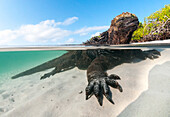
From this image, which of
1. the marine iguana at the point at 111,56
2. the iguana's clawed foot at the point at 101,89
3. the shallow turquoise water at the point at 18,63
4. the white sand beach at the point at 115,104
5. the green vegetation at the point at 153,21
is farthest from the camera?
the green vegetation at the point at 153,21

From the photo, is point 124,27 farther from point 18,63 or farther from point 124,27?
point 18,63

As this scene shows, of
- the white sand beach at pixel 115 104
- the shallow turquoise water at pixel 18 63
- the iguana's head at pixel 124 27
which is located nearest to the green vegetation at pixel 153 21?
Answer: the iguana's head at pixel 124 27

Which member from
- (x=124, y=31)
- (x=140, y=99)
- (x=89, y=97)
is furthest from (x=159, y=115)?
(x=124, y=31)

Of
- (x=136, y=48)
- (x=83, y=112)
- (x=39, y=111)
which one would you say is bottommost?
(x=39, y=111)

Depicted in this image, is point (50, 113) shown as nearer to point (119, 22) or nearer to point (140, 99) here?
point (140, 99)

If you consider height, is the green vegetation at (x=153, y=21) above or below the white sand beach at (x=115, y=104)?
above

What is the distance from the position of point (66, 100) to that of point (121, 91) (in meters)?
1.17

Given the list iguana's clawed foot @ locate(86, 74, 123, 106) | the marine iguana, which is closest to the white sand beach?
iguana's clawed foot @ locate(86, 74, 123, 106)

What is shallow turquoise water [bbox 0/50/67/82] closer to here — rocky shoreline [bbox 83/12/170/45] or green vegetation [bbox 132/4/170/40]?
rocky shoreline [bbox 83/12/170/45]

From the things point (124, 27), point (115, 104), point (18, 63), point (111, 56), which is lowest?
point (18, 63)

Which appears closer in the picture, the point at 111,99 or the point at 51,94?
the point at 111,99

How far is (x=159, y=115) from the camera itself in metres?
1.25

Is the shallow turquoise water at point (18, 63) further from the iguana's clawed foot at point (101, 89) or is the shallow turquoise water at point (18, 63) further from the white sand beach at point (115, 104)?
the iguana's clawed foot at point (101, 89)

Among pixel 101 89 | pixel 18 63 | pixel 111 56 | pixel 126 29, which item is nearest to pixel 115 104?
pixel 101 89
